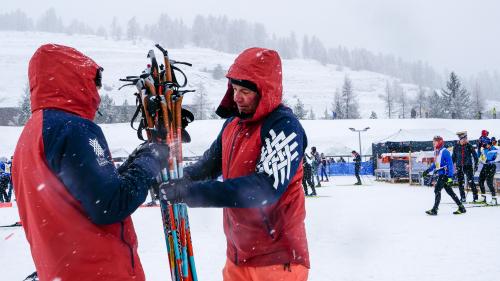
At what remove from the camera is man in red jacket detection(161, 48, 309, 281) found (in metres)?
2.39

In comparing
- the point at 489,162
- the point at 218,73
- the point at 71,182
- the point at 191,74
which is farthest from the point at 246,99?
the point at 218,73

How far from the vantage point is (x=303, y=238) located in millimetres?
2645

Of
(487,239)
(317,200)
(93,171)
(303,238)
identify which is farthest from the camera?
(317,200)

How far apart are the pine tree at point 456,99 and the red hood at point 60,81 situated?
8927 centimetres

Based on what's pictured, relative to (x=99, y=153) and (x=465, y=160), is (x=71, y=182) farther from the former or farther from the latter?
(x=465, y=160)

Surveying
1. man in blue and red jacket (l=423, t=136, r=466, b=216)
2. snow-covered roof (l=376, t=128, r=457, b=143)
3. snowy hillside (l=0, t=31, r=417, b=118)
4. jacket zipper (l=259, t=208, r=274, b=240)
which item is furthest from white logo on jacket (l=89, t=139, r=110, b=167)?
snowy hillside (l=0, t=31, r=417, b=118)

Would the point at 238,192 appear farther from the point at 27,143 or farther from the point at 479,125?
the point at 479,125

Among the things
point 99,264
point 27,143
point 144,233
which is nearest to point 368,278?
point 99,264

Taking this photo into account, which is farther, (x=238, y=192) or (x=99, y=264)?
(x=238, y=192)

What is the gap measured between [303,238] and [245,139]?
66 cm

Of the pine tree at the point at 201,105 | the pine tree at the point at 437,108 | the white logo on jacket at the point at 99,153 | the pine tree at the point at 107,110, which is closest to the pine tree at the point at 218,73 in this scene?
the pine tree at the point at 201,105

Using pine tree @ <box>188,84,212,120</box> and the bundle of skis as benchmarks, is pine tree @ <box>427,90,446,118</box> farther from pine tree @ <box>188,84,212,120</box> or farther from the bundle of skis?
the bundle of skis

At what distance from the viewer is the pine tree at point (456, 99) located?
8450 cm

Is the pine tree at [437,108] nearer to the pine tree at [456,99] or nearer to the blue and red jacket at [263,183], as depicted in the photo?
the pine tree at [456,99]
